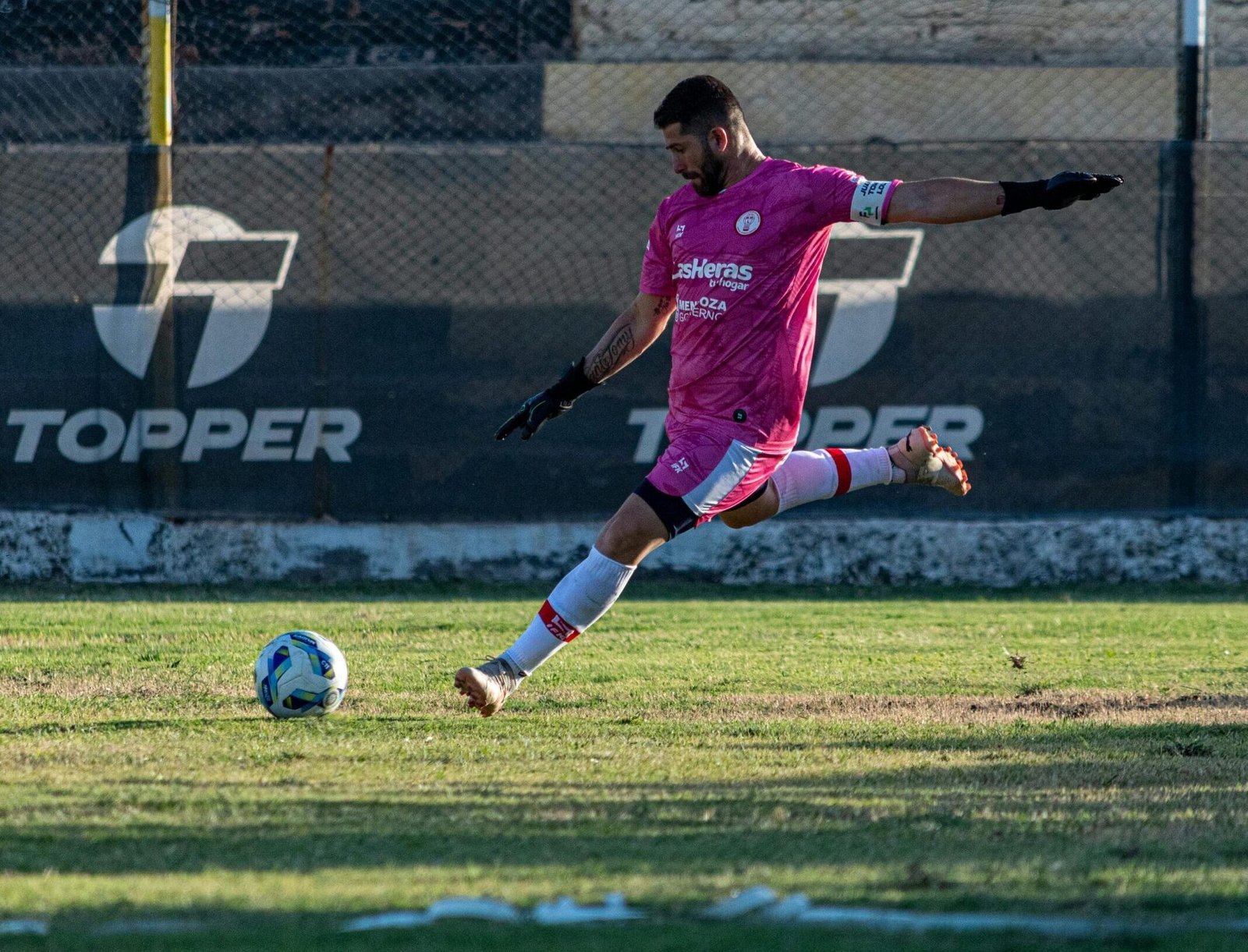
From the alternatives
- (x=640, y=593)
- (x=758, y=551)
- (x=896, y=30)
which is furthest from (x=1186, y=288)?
(x=896, y=30)

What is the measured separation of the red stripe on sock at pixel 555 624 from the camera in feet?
18.0

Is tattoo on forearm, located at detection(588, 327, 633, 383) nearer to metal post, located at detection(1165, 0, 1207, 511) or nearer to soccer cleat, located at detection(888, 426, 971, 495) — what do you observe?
soccer cleat, located at detection(888, 426, 971, 495)

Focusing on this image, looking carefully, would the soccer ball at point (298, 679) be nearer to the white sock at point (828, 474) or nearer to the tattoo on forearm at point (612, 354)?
the tattoo on forearm at point (612, 354)

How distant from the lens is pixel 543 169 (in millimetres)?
9898

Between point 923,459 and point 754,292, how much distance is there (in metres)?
1.14

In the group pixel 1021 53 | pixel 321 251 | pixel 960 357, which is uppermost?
pixel 1021 53

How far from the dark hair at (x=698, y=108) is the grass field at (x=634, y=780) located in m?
2.01

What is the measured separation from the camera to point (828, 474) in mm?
6129

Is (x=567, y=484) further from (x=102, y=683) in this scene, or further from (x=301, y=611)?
(x=102, y=683)

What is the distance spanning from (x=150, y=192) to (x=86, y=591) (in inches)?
95.4

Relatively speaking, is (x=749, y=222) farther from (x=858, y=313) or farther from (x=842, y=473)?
(x=858, y=313)

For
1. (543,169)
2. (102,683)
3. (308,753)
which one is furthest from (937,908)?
(543,169)

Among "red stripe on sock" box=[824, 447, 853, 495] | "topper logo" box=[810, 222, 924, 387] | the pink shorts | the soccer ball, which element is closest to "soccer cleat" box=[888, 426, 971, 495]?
"red stripe on sock" box=[824, 447, 853, 495]

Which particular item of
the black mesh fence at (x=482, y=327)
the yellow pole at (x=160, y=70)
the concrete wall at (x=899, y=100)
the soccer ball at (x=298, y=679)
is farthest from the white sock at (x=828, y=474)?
the concrete wall at (x=899, y=100)
